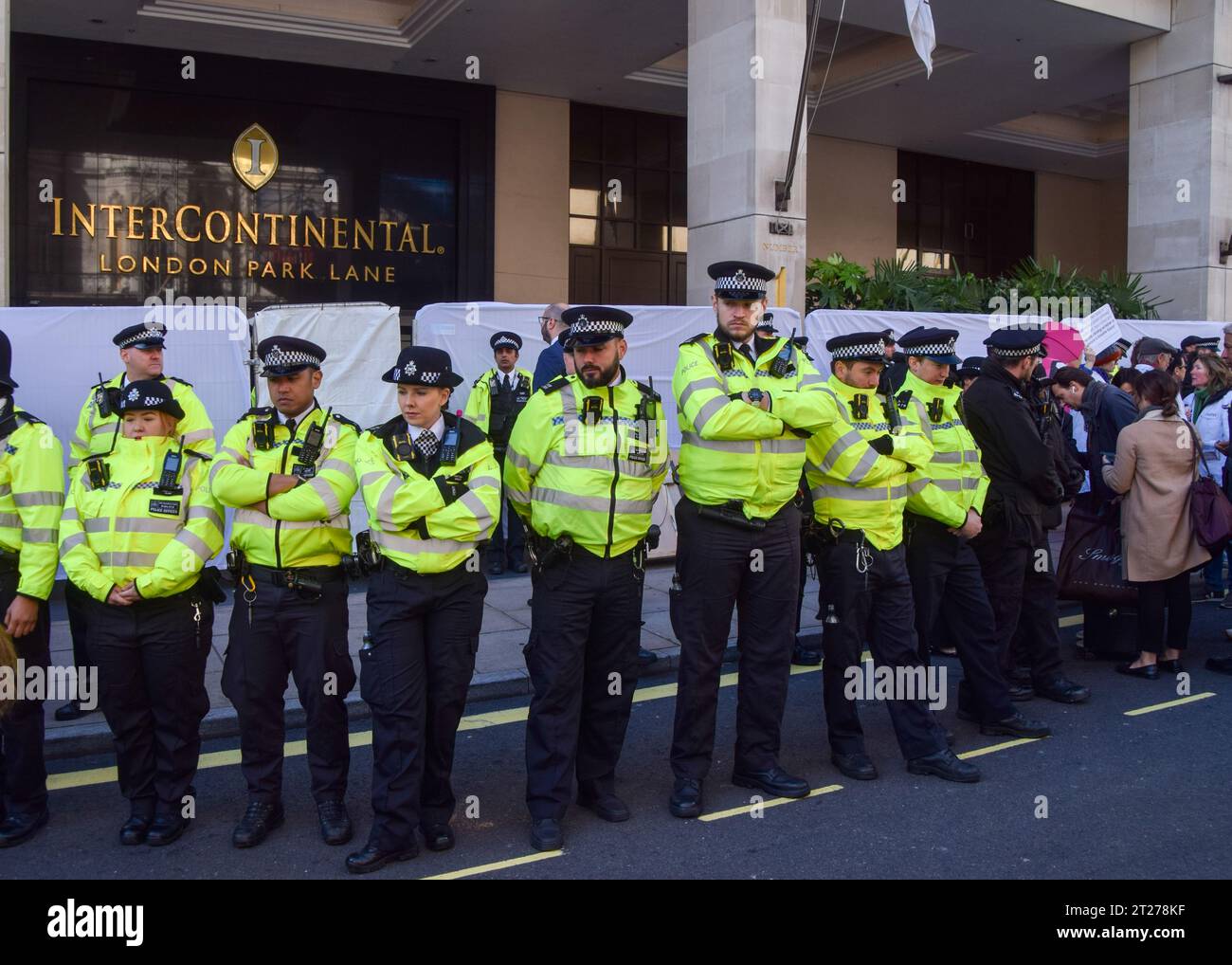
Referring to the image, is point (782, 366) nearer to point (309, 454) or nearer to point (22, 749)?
point (309, 454)

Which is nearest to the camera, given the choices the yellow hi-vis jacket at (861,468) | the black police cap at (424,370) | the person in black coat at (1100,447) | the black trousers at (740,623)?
the black police cap at (424,370)

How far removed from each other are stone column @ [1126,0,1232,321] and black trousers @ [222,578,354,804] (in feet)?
47.6

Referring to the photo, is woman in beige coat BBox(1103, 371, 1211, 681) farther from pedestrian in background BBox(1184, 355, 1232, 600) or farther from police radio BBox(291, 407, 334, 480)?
police radio BBox(291, 407, 334, 480)

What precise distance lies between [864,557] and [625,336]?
17.0 ft

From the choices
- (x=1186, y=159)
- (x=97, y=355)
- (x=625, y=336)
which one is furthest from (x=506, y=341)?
(x=1186, y=159)

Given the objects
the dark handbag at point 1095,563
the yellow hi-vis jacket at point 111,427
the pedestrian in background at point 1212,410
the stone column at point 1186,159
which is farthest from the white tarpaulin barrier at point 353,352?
the stone column at point 1186,159

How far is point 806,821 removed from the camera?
4867mm

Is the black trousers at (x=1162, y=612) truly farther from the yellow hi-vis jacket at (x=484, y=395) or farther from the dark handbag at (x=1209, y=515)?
the yellow hi-vis jacket at (x=484, y=395)

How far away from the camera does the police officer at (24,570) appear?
4684 millimetres

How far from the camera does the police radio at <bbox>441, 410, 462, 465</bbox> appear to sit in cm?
449

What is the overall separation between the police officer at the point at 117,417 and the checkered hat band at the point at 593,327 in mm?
2462
